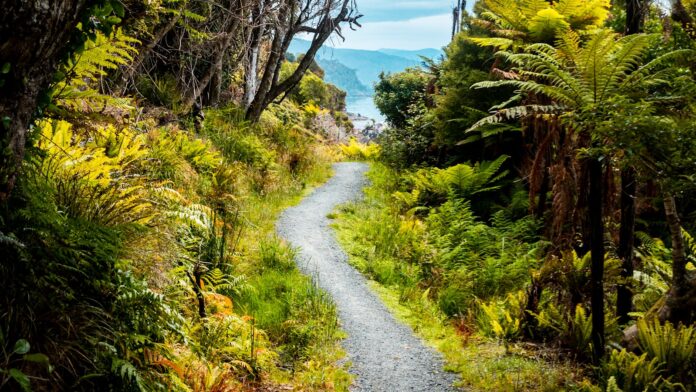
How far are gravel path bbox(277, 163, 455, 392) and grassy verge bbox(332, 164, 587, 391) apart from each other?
0.20 meters

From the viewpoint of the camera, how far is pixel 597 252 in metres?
4.20

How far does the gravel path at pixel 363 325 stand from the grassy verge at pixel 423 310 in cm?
20

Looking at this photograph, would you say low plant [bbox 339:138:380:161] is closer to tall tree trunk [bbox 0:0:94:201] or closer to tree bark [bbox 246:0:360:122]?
tree bark [bbox 246:0:360:122]

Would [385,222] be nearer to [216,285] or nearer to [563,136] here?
[563,136]

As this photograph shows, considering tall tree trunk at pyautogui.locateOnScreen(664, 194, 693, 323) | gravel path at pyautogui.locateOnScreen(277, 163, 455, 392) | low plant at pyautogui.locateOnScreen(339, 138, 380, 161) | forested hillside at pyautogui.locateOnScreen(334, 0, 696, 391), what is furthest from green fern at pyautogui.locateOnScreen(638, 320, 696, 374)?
low plant at pyautogui.locateOnScreen(339, 138, 380, 161)

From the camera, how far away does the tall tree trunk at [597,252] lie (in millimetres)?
4141

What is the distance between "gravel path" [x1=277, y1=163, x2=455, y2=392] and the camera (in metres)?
4.81

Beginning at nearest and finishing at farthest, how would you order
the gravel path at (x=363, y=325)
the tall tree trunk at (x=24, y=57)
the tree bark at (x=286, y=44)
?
the tall tree trunk at (x=24, y=57)
the gravel path at (x=363, y=325)
the tree bark at (x=286, y=44)

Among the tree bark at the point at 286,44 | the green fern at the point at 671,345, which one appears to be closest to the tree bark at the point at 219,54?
the tree bark at the point at 286,44

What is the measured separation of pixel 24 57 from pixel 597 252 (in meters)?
4.38

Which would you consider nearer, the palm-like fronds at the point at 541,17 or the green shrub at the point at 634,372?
the green shrub at the point at 634,372

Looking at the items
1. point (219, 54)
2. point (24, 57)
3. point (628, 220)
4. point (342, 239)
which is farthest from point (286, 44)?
point (24, 57)

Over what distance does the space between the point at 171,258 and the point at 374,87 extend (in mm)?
22681

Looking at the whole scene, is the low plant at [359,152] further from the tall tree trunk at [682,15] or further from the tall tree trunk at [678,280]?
the tall tree trunk at [678,280]
